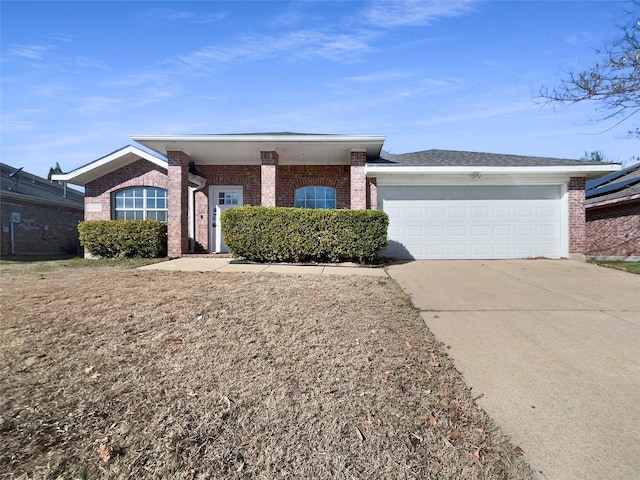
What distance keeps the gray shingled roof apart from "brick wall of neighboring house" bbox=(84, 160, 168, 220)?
7.61 m

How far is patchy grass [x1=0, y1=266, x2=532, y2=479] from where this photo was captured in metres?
2.09

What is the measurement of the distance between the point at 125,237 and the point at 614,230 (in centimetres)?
1566

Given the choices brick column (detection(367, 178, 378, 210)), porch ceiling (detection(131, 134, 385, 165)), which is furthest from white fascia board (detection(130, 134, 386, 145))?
brick column (detection(367, 178, 378, 210))

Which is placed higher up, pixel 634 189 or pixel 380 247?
pixel 634 189

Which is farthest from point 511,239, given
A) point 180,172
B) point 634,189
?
point 180,172

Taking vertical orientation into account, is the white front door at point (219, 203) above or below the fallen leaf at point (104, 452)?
above

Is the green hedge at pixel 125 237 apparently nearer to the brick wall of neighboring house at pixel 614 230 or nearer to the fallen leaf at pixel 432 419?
the fallen leaf at pixel 432 419

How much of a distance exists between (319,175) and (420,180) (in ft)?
11.6

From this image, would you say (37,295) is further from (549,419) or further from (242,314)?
(549,419)

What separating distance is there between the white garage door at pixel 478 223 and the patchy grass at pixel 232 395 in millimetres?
6405

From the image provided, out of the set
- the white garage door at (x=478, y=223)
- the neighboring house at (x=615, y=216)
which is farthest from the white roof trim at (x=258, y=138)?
the neighboring house at (x=615, y=216)

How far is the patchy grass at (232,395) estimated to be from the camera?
2.09 meters

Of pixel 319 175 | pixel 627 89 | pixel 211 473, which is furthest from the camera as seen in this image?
pixel 319 175

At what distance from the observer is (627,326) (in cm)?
449
